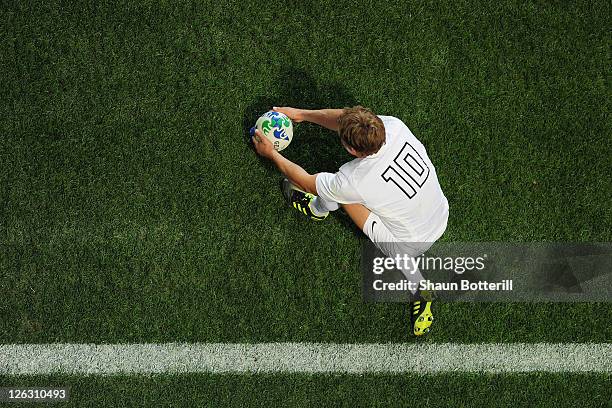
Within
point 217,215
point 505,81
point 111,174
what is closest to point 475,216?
point 505,81

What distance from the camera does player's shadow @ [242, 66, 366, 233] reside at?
5.44 m

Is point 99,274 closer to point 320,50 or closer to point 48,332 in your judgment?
point 48,332

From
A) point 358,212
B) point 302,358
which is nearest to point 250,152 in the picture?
point 358,212

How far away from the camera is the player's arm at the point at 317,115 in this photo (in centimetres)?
505

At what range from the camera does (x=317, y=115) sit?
5.12m

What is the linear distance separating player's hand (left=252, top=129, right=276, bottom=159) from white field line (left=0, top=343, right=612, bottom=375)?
1582mm

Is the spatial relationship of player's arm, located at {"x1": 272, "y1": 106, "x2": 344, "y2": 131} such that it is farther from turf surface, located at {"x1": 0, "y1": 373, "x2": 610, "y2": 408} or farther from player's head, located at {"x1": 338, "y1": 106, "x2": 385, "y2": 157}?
turf surface, located at {"x1": 0, "y1": 373, "x2": 610, "y2": 408}

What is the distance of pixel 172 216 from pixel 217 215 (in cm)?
38

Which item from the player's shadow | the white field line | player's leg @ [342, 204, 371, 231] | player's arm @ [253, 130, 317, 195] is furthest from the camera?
the player's shadow

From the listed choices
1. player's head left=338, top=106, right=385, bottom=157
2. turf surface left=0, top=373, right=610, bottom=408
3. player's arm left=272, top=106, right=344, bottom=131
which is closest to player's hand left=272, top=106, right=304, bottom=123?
player's arm left=272, top=106, right=344, bottom=131

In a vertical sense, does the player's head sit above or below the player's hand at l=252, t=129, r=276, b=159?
above

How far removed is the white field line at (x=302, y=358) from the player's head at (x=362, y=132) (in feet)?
5.94

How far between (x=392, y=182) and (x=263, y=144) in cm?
122

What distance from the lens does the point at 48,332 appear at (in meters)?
5.06
